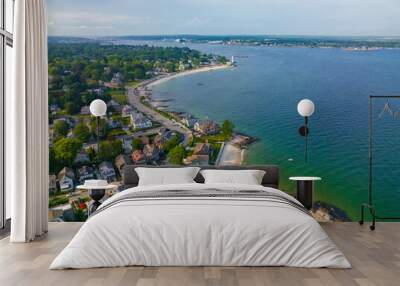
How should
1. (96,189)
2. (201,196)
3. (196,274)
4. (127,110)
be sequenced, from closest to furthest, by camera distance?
(196,274), (201,196), (96,189), (127,110)

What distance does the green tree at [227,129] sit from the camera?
30.3 feet

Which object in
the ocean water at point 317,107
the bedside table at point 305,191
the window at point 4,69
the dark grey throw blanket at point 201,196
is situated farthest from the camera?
the ocean water at point 317,107

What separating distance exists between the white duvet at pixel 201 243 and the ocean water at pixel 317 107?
12.7 feet

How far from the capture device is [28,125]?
6.61m

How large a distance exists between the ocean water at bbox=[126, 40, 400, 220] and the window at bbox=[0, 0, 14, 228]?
2668mm

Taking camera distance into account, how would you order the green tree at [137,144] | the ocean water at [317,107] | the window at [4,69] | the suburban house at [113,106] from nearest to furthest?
the window at [4,69] → the ocean water at [317,107] → the green tree at [137,144] → the suburban house at [113,106]

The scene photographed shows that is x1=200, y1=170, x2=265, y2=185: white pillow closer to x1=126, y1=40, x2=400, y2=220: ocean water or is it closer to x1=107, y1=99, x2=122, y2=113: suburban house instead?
x1=126, y1=40, x2=400, y2=220: ocean water

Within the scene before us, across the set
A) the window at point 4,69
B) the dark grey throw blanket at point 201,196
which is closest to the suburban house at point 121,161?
the window at point 4,69

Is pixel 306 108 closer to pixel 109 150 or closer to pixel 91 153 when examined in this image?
pixel 109 150

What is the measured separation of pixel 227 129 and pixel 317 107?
1.36 meters

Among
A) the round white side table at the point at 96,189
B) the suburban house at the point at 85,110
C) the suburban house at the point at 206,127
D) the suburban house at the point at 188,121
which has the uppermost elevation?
the suburban house at the point at 85,110

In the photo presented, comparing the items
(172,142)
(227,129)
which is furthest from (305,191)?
(172,142)

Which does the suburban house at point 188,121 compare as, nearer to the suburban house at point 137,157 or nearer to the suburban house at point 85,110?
the suburban house at point 137,157

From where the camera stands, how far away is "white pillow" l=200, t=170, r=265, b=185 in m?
7.68
